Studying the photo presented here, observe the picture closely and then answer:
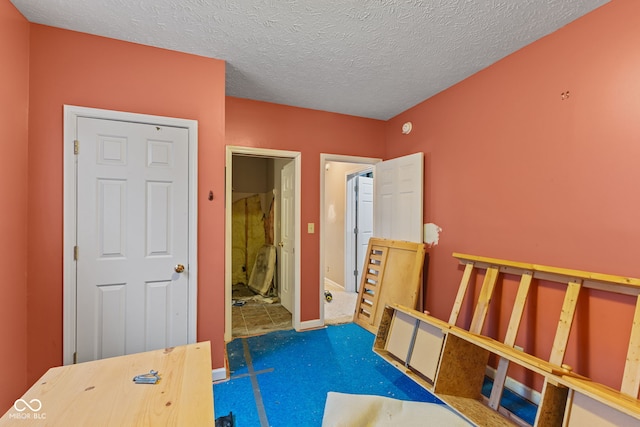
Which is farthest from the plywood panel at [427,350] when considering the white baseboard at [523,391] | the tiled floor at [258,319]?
the tiled floor at [258,319]

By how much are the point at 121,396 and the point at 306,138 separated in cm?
289

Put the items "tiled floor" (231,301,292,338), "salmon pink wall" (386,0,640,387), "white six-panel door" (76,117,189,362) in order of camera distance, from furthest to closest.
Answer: "tiled floor" (231,301,292,338), "white six-panel door" (76,117,189,362), "salmon pink wall" (386,0,640,387)

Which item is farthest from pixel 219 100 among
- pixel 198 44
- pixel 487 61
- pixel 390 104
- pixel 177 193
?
pixel 487 61

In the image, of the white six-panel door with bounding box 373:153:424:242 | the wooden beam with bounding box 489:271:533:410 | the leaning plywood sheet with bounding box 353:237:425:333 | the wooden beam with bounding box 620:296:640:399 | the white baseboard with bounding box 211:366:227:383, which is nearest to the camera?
the wooden beam with bounding box 620:296:640:399

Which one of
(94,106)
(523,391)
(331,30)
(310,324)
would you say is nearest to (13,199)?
(94,106)

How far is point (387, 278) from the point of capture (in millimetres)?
3266

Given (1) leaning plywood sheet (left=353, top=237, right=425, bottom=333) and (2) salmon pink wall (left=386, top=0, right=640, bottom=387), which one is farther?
(1) leaning plywood sheet (left=353, top=237, right=425, bottom=333)

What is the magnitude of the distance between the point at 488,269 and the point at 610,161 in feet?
3.42

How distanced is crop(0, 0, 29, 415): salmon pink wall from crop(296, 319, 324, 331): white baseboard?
2.30 meters

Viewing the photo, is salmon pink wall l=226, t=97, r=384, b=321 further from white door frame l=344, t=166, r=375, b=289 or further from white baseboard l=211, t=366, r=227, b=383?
white door frame l=344, t=166, r=375, b=289

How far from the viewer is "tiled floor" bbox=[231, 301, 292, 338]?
3.29 meters

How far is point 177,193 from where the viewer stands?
219 cm

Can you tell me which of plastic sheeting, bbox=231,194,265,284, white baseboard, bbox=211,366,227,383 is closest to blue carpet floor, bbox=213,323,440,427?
white baseboard, bbox=211,366,227,383

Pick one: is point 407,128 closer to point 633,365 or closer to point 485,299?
point 485,299
